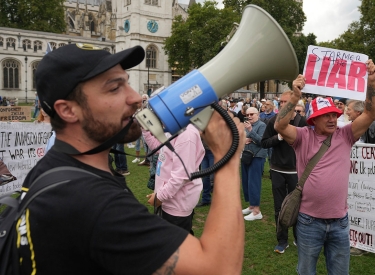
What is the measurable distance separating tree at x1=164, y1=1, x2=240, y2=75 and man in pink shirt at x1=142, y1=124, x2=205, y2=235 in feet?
127

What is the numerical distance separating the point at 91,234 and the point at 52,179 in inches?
9.9

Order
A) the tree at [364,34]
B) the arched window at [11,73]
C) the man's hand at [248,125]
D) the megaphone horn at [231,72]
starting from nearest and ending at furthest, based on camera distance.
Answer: the megaphone horn at [231,72]
the man's hand at [248,125]
the tree at [364,34]
the arched window at [11,73]

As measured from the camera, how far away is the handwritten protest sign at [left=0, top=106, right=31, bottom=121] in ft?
36.9

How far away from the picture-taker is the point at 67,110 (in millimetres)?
1380

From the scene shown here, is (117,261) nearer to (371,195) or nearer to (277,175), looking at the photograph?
(277,175)

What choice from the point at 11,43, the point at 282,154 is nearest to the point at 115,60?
the point at 282,154

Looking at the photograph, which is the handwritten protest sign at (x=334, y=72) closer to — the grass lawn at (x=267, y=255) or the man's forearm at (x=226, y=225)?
the man's forearm at (x=226, y=225)

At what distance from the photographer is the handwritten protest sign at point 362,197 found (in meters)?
5.14

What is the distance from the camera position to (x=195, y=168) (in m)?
3.74

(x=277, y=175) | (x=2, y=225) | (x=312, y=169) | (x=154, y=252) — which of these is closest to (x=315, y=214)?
(x=312, y=169)

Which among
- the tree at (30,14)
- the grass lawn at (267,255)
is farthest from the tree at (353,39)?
the tree at (30,14)

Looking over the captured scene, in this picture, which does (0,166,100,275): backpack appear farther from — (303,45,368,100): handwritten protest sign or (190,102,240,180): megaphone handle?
(303,45,368,100): handwritten protest sign

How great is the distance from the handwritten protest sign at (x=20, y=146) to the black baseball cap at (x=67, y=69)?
6452mm

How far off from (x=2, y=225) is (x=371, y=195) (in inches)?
206
